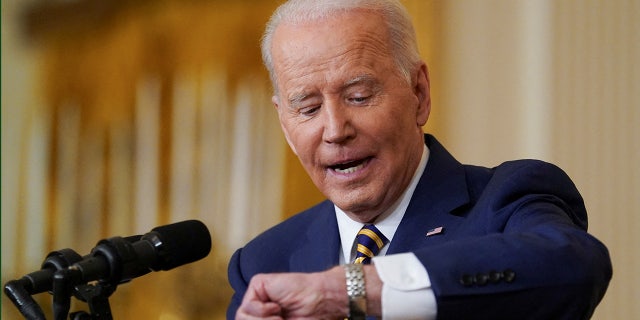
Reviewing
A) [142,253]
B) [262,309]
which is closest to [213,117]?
[142,253]

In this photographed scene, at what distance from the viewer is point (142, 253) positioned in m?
1.76

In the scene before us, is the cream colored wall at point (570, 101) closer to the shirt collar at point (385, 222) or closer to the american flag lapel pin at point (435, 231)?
the shirt collar at point (385, 222)

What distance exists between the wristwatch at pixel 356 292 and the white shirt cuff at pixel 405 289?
35mm

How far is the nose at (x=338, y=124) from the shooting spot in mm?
2248

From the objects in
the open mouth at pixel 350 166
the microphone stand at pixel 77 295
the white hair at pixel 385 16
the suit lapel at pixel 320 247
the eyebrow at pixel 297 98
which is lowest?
the suit lapel at pixel 320 247

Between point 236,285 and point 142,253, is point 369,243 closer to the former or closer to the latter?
point 236,285

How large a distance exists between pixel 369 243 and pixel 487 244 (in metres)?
0.82

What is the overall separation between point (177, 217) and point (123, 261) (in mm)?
3186

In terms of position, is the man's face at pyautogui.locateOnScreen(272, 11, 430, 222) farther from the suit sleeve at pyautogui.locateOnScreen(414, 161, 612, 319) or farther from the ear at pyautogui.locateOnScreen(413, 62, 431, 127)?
the suit sleeve at pyautogui.locateOnScreen(414, 161, 612, 319)

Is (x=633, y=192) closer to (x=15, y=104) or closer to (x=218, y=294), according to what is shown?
(x=218, y=294)

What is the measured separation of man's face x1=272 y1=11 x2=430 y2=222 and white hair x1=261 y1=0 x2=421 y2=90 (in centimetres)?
2

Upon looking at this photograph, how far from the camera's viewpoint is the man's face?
2279 mm

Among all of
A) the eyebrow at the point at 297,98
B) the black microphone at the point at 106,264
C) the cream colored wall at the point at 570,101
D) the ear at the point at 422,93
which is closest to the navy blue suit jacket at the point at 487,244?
the ear at the point at 422,93

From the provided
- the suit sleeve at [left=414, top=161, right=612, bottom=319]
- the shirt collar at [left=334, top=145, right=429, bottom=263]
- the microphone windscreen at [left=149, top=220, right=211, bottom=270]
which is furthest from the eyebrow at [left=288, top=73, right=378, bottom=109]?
the suit sleeve at [left=414, top=161, right=612, bottom=319]
